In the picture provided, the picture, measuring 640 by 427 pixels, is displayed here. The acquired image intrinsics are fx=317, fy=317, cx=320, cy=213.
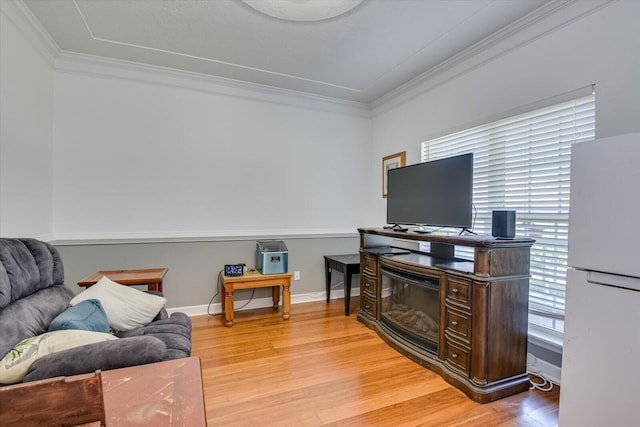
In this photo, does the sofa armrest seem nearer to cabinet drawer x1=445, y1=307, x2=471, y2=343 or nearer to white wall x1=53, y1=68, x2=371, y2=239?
cabinet drawer x1=445, y1=307, x2=471, y2=343

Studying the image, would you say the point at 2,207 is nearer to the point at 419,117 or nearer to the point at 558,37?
the point at 419,117

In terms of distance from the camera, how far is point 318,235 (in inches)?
169

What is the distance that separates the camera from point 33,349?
1.32 m

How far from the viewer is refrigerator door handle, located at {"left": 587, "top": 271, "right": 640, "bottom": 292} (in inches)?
52.7

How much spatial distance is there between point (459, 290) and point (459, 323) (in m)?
0.23

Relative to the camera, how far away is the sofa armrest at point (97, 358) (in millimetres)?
1203

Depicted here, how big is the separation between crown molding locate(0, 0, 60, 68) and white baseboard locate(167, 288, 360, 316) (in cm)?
277

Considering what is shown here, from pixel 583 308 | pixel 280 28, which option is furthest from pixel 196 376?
pixel 280 28

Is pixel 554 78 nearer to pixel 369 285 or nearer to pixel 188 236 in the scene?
pixel 369 285

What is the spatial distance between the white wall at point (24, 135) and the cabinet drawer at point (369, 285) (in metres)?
3.06

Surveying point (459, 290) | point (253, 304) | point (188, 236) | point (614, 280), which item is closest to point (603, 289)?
point (614, 280)

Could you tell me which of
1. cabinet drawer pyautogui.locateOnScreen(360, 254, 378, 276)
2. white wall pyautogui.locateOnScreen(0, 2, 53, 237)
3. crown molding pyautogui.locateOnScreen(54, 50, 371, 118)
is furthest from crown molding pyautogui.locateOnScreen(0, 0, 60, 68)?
cabinet drawer pyautogui.locateOnScreen(360, 254, 378, 276)

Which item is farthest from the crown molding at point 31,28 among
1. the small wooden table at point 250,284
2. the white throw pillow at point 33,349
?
the small wooden table at point 250,284

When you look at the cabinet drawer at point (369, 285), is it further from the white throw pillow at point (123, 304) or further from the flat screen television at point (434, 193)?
the white throw pillow at point (123, 304)
